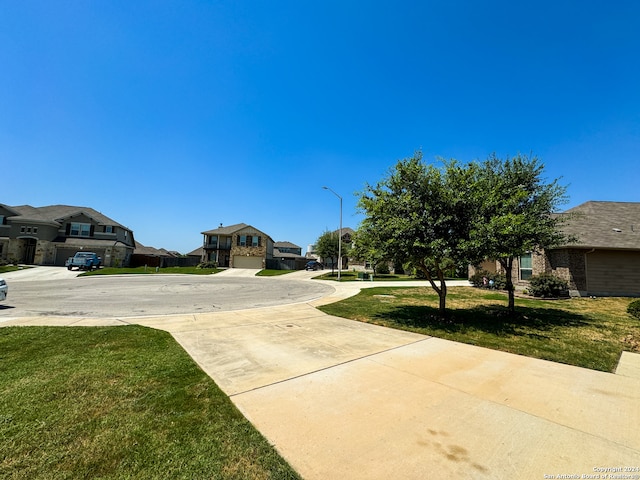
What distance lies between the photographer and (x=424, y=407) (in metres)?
3.79

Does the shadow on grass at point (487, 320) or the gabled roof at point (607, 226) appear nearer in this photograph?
the shadow on grass at point (487, 320)

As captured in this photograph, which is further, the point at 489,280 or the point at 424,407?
the point at 489,280

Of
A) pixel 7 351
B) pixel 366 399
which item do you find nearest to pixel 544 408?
pixel 366 399

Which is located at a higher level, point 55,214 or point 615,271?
point 55,214

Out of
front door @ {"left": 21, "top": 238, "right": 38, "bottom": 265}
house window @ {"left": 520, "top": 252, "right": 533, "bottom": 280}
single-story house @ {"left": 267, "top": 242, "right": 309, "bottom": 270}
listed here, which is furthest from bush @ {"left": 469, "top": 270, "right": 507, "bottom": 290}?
front door @ {"left": 21, "top": 238, "right": 38, "bottom": 265}

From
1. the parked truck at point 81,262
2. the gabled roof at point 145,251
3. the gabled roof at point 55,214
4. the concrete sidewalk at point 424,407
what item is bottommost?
the concrete sidewalk at point 424,407

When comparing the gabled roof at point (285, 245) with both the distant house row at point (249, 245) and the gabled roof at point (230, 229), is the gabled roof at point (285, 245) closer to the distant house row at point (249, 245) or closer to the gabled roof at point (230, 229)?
the distant house row at point (249, 245)

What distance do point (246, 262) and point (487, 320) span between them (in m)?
42.3

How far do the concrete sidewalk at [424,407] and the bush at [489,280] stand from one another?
14398 millimetres

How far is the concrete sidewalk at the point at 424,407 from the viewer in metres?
2.77

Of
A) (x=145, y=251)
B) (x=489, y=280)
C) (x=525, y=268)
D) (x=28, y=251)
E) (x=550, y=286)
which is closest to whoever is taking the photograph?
(x=550, y=286)

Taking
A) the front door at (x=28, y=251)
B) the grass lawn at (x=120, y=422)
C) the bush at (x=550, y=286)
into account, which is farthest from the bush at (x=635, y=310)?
the front door at (x=28, y=251)

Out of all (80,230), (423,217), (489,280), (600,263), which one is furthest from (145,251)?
(600,263)

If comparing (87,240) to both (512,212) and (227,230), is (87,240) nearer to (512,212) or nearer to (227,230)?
(227,230)
